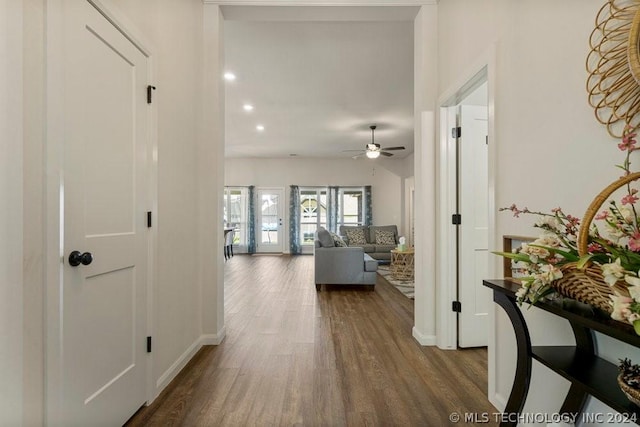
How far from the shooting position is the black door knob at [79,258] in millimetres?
1282

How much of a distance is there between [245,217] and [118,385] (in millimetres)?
8116

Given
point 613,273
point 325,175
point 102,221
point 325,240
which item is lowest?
point 325,240

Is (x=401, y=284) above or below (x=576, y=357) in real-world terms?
below

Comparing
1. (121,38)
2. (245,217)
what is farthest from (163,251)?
(245,217)

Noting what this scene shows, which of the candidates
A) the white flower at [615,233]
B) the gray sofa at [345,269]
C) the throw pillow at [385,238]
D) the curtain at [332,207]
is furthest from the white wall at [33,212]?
the curtain at [332,207]

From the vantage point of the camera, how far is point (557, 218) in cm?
105

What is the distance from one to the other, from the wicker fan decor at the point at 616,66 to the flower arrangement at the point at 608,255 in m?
0.11

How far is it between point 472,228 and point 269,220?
7660 mm

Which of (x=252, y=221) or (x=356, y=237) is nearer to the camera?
(x=356, y=237)

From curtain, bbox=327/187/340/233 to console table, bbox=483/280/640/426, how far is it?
807 cm

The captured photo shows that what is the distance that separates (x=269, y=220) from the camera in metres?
9.67

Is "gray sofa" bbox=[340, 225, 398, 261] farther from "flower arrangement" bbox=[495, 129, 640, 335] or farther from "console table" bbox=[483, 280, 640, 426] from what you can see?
"flower arrangement" bbox=[495, 129, 640, 335]

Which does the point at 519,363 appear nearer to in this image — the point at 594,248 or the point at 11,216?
the point at 594,248

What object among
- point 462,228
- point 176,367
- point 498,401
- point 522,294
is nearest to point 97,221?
point 176,367
